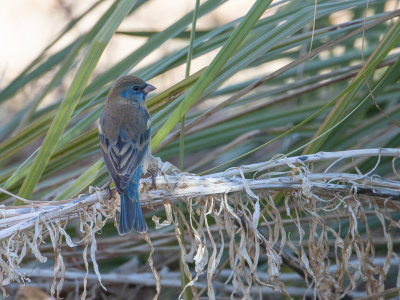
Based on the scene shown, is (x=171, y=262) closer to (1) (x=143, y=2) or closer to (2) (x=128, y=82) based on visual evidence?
(2) (x=128, y=82)

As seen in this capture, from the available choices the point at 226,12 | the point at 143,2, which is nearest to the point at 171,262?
the point at 143,2

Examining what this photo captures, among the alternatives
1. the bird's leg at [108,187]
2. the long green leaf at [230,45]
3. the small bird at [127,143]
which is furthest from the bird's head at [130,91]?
the long green leaf at [230,45]

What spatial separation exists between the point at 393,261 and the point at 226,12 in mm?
3198

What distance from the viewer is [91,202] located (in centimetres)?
191

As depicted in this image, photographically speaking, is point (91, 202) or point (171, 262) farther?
point (171, 262)

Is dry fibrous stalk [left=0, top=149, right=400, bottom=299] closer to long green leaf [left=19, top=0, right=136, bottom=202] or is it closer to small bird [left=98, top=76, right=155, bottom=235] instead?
long green leaf [left=19, top=0, right=136, bottom=202]

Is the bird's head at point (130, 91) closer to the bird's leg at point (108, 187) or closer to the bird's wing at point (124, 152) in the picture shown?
the bird's wing at point (124, 152)

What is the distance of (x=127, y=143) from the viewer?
274cm

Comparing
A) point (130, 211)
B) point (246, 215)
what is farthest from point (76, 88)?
point (246, 215)

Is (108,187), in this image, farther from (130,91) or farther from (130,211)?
(130,91)

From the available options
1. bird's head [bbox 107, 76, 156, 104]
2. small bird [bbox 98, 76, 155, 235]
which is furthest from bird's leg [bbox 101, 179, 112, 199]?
bird's head [bbox 107, 76, 156, 104]

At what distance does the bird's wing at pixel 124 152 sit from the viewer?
2.34 m

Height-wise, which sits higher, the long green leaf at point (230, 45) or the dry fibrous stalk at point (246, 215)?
the long green leaf at point (230, 45)

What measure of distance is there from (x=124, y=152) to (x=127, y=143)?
12cm
